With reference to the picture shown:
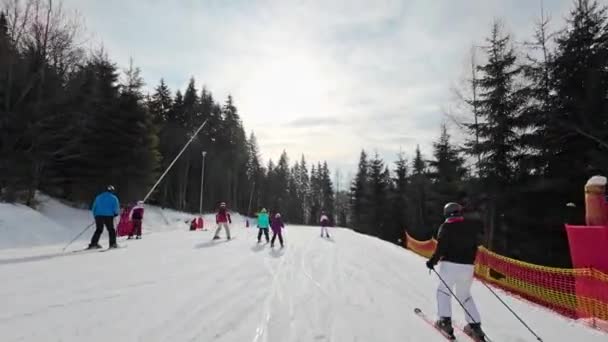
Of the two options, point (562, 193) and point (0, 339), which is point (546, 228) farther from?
point (0, 339)

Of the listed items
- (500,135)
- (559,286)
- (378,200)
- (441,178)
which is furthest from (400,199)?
(559,286)

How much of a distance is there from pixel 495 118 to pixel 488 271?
1412cm

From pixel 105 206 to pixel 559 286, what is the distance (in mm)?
12918

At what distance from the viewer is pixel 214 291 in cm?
690

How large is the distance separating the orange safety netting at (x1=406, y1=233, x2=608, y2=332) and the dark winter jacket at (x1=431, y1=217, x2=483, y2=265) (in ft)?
11.4

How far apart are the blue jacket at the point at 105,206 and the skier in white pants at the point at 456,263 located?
32.5 feet

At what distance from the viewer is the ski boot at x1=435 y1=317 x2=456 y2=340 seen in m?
5.20

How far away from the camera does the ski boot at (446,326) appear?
520 centimetres

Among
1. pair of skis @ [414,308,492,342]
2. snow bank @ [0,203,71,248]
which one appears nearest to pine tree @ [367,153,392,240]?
snow bank @ [0,203,71,248]

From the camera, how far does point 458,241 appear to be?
5.38m

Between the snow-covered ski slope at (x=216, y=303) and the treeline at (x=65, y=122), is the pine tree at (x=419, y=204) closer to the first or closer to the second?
the treeline at (x=65, y=122)

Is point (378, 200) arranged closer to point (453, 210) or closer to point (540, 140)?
point (540, 140)

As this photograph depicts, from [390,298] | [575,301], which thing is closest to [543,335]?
[390,298]

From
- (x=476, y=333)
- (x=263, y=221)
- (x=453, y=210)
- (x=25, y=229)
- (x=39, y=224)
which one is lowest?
(x=476, y=333)
